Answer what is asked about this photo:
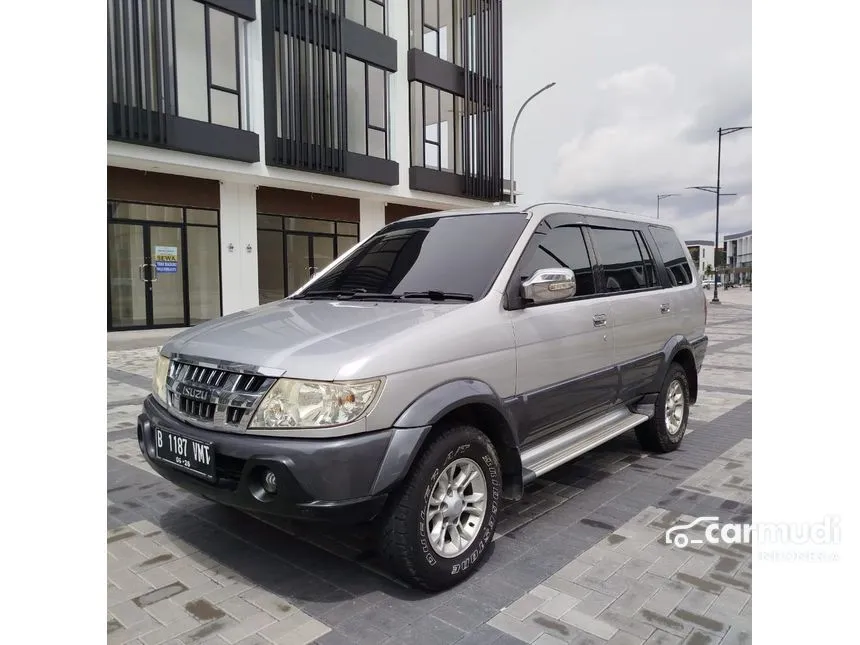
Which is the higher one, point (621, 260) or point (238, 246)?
point (238, 246)

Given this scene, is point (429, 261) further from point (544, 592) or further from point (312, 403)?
point (544, 592)

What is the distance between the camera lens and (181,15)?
1464 cm

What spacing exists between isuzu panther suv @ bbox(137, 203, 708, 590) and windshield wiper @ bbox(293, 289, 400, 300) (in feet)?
0.05

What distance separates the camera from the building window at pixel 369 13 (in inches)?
739

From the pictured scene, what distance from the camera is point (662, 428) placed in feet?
17.1

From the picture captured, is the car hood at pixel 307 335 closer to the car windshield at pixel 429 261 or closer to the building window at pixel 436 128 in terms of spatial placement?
the car windshield at pixel 429 261

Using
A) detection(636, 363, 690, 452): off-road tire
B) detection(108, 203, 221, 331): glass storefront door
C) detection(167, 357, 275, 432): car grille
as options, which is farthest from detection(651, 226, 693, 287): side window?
detection(108, 203, 221, 331): glass storefront door

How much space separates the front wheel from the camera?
2781mm

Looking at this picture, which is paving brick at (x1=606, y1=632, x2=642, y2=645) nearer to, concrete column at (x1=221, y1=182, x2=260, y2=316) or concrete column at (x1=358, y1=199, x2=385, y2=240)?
concrete column at (x1=221, y1=182, x2=260, y2=316)

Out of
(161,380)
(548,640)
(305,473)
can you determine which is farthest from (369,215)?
(548,640)

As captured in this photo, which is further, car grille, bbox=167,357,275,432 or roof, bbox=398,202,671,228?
roof, bbox=398,202,671,228

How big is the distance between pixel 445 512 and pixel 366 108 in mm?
17986
